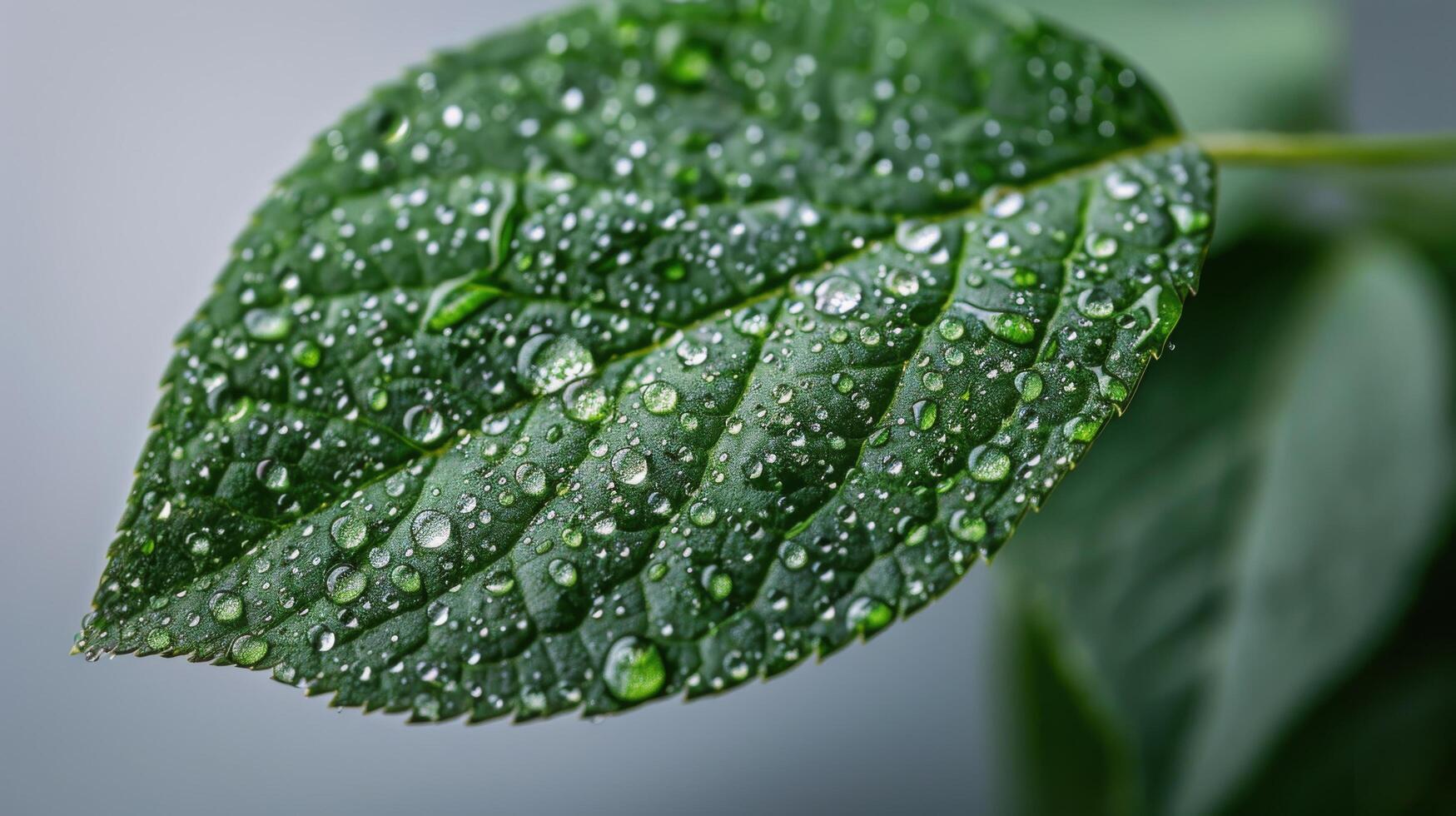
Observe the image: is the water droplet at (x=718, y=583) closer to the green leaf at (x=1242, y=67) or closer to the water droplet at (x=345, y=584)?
the water droplet at (x=345, y=584)

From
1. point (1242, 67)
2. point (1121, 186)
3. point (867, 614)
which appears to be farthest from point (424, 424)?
point (1242, 67)

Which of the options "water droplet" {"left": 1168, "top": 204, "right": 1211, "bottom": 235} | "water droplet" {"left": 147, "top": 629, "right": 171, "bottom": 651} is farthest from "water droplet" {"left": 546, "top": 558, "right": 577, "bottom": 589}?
"water droplet" {"left": 1168, "top": 204, "right": 1211, "bottom": 235}

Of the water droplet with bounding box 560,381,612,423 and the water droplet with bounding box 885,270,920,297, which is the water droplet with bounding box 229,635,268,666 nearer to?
the water droplet with bounding box 560,381,612,423

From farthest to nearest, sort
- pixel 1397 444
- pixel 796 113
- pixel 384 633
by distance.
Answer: pixel 1397 444 < pixel 796 113 < pixel 384 633

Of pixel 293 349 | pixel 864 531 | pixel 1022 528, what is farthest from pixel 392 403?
pixel 1022 528

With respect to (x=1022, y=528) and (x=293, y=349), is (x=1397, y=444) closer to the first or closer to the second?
(x=1022, y=528)

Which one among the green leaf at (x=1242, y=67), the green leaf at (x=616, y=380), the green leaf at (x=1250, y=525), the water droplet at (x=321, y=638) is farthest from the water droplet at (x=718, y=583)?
the green leaf at (x=1242, y=67)
